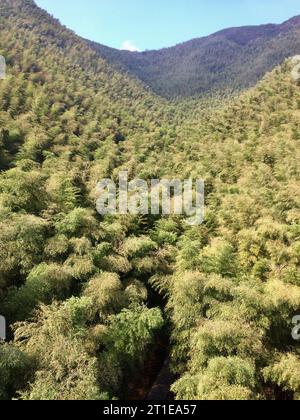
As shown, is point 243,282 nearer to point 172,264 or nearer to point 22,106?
point 172,264

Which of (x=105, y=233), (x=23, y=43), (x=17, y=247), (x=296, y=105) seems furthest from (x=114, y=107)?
(x=17, y=247)

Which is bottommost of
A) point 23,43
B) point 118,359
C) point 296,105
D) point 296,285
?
point 118,359

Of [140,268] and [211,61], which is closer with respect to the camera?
[140,268]

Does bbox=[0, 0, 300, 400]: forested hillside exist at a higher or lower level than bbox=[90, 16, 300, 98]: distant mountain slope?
lower

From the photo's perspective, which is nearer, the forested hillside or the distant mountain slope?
the forested hillside

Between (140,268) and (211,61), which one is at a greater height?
(211,61)
